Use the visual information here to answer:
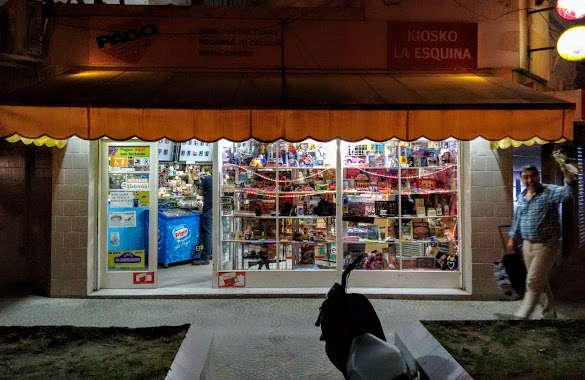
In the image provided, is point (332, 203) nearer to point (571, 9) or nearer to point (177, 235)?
point (177, 235)

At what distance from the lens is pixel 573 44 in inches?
331

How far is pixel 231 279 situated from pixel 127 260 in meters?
1.66

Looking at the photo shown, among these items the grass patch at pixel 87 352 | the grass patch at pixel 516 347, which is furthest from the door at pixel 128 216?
the grass patch at pixel 516 347

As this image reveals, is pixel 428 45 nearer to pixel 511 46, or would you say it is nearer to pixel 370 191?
pixel 511 46

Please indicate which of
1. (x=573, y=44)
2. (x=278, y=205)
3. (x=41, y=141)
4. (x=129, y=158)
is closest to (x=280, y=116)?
(x=278, y=205)

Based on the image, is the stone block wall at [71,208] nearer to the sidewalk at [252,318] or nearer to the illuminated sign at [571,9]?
the sidewalk at [252,318]

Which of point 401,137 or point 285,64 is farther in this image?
point 285,64

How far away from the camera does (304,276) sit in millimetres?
8609

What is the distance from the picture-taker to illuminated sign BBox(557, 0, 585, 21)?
8.35 metres

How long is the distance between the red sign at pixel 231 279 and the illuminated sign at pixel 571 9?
6.25 meters

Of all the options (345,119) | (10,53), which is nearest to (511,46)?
(345,119)

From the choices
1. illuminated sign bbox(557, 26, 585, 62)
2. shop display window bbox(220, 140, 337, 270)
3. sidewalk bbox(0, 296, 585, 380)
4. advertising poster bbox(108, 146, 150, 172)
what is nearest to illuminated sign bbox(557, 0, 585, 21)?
illuminated sign bbox(557, 26, 585, 62)

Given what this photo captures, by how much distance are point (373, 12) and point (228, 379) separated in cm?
563

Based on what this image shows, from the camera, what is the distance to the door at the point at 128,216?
866 centimetres
